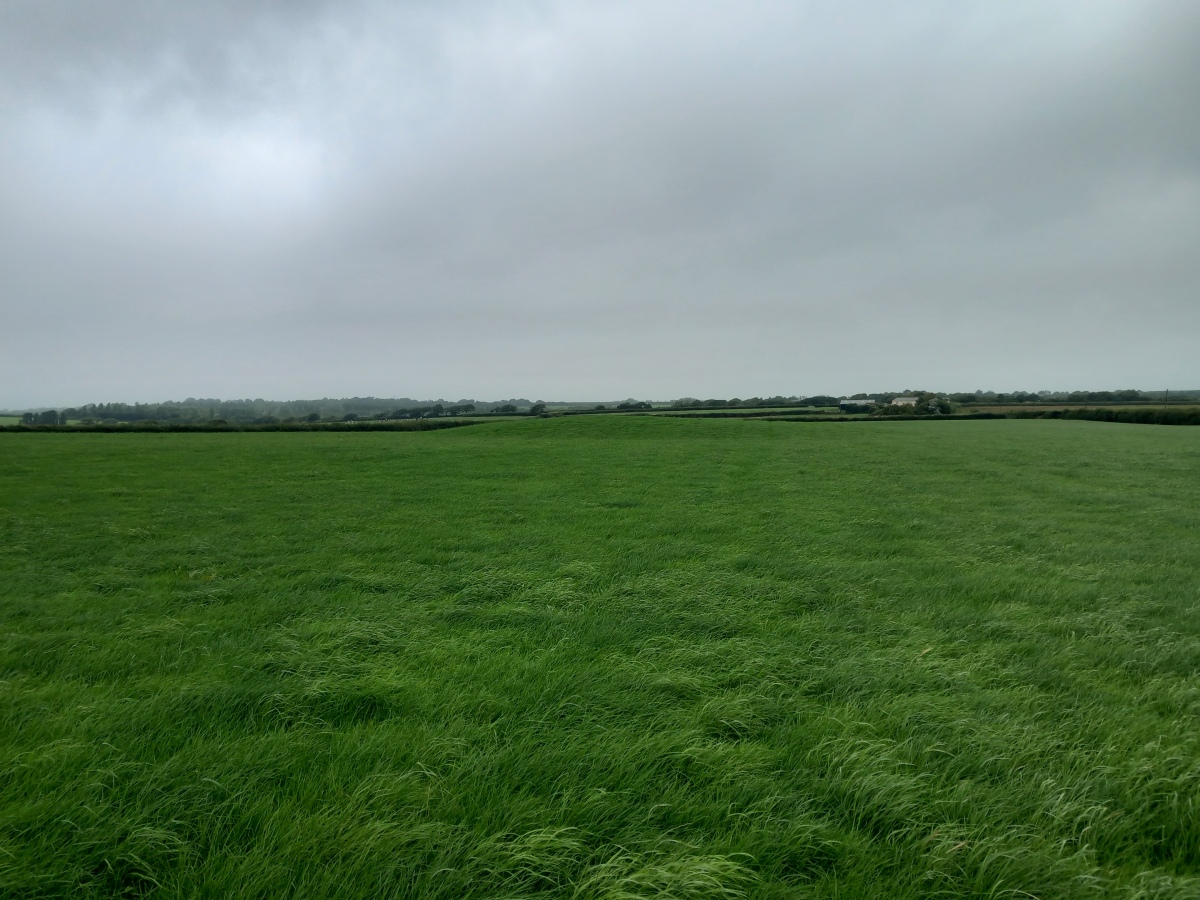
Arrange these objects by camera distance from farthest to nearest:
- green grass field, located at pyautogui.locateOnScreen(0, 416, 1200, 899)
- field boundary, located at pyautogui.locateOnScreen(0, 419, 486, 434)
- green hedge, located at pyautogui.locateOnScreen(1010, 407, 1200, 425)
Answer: green hedge, located at pyautogui.locateOnScreen(1010, 407, 1200, 425)
field boundary, located at pyautogui.locateOnScreen(0, 419, 486, 434)
green grass field, located at pyautogui.locateOnScreen(0, 416, 1200, 899)

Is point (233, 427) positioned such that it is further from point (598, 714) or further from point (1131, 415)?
point (1131, 415)

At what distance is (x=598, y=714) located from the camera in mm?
3926

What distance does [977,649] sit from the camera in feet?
16.7

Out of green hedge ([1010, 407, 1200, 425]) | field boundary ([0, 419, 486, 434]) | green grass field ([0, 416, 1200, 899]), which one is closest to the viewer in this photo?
green grass field ([0, 416, 1200, 899])

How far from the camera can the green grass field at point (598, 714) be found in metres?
2.64

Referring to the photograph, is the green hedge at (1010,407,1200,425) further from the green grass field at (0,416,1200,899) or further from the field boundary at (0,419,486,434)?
the field boundary at (0,419,486,434)

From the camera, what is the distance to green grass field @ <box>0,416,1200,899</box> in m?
2.64

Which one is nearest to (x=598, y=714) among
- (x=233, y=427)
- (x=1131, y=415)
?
(x=233, y=427)

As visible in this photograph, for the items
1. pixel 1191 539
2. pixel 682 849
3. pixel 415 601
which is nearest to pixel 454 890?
pixel 682 849

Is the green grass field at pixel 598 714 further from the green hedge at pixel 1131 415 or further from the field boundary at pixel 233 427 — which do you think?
the green hedge at pixel 1131 415

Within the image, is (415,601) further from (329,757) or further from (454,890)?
(454,890)

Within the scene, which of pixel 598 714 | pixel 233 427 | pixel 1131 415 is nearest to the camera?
pixel 598 714

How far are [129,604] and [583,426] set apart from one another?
35.3 metres

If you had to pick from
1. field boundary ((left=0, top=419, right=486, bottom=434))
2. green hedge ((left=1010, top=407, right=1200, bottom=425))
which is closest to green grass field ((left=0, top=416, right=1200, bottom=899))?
field boundary ((left=0, top=419, right=486, bottom=434))
